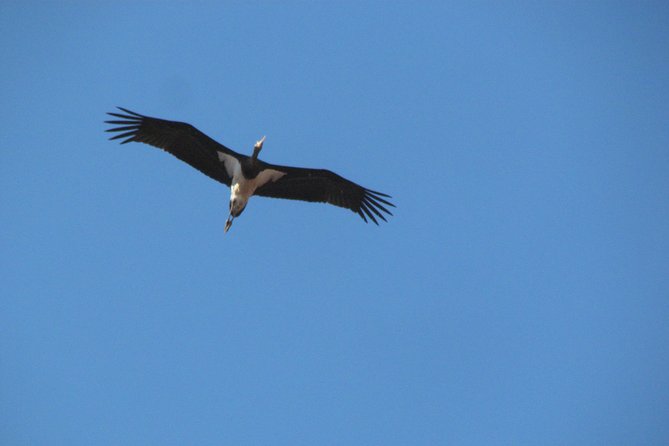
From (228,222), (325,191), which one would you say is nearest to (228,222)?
(228,222)

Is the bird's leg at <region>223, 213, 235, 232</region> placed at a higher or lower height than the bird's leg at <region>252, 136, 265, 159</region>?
lower

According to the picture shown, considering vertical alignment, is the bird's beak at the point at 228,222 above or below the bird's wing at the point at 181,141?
below

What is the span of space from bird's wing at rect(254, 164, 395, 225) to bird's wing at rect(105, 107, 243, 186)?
125 centimetres

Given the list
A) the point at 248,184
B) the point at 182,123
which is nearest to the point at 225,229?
the point at 248,184

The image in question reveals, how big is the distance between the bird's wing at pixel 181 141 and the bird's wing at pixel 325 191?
1250 mm

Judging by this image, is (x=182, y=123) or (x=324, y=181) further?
(x=324, y=181)

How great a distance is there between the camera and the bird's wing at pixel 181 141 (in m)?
19.4

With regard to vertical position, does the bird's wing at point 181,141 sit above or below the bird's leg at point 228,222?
above

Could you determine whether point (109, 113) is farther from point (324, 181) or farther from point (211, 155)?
point (324, 181)

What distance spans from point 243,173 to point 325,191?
2570 millimetres

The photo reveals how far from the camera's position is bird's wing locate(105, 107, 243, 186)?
63.8 feet

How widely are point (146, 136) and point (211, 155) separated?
1.63m

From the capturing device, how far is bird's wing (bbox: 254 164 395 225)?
2078 cm

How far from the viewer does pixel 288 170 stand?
67.1 ft
